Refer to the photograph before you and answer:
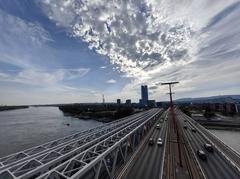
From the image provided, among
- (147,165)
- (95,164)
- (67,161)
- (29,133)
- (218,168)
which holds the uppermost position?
(67,161)

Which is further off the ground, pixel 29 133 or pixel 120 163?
pixel 120 163

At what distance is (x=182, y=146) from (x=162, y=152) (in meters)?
6.57

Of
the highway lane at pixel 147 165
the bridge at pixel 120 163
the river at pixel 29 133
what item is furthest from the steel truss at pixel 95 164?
the river at pixel 29 133

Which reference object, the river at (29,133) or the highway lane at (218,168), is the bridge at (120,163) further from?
the river at (29,133)

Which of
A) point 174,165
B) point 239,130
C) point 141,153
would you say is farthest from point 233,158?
point 239,130

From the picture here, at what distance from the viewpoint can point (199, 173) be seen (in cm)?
1980

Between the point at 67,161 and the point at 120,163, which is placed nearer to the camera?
the point at 67,161

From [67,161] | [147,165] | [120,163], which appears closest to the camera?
[67,161]

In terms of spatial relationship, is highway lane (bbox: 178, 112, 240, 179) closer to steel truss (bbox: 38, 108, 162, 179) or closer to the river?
steel truss (bbox: 38, 108, 162, 179)

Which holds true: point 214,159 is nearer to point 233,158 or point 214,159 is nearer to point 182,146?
point 233,158

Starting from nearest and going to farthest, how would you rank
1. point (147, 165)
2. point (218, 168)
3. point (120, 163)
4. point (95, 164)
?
point (95, 164) → point (218, 168) → point (147, 165) → point (120, 163)

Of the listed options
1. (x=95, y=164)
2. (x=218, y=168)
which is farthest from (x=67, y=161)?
(x=218, y=168)

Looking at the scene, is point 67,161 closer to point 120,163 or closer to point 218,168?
point 120,163

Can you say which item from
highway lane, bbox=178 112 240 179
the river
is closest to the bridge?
highway lane, bbox=178 112 240 179
